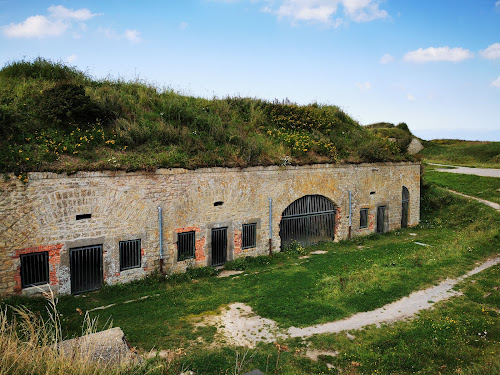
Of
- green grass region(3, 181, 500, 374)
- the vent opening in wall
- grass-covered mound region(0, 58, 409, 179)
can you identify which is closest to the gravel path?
green grass region(3, 181, 500, 374)

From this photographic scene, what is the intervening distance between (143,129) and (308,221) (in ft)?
28.9

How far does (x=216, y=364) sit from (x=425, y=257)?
419 inches

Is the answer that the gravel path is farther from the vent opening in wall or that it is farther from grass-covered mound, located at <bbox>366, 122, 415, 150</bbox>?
grass-covered mound, located at <bbox>366, 122, 415, 150</bbox>

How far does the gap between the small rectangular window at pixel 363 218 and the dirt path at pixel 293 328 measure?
7.38m

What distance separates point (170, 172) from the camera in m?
12.6

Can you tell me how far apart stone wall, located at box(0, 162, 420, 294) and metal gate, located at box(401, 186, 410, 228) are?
438 cm

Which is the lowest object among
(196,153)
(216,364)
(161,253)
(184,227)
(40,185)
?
(216,364)

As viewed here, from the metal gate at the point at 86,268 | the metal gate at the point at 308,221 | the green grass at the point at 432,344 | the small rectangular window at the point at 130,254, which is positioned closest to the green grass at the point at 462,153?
the metal gate at the point at 308,221

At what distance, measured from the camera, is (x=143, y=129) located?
13.5 m

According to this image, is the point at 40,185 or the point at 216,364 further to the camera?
the point at 40,185

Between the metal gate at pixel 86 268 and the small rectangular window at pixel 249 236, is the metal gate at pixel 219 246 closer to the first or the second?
the small rectangular window at pixel 249 236

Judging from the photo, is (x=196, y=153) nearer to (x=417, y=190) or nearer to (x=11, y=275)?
(x=11, y=275)

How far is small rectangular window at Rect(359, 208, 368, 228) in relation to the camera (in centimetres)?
1844

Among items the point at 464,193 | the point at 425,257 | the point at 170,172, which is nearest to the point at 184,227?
the point at 170,172
